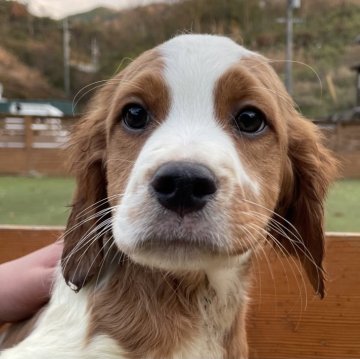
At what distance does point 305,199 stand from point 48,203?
23.0 ft

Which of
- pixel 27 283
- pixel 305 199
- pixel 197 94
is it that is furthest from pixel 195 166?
pixel 27 283

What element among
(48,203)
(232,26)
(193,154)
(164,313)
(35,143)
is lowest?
(48,203)

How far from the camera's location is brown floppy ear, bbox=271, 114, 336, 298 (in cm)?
169

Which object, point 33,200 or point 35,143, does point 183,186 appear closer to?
point 33,200

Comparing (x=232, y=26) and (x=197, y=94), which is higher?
(x=232, y=26)

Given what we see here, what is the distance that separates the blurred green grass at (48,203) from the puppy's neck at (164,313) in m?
3.75

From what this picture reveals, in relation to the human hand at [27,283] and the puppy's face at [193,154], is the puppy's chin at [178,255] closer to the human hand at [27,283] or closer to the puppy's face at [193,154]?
the puppy's face at [193,154]

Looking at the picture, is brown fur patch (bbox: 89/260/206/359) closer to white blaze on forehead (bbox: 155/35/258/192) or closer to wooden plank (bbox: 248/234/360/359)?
white blaze on forehead (bbox: 155/35/258/192)

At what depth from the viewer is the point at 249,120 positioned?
145 cm

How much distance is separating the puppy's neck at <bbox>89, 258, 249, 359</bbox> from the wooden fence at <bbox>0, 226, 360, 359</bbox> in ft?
1.33

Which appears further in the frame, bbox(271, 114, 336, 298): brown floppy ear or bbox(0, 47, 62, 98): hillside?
bbox(0, 47, 62, 98): hillside

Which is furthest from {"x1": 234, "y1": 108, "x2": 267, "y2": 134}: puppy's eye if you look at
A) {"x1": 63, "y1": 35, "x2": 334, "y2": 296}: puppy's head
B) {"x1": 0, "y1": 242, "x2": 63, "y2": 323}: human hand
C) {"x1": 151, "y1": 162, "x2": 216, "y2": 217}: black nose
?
{"x1": 0, "y1": 242, "x2": 63, "y2": 323}: human hand

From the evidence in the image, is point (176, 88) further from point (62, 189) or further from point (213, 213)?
point (62, 189)

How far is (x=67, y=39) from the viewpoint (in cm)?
1108
